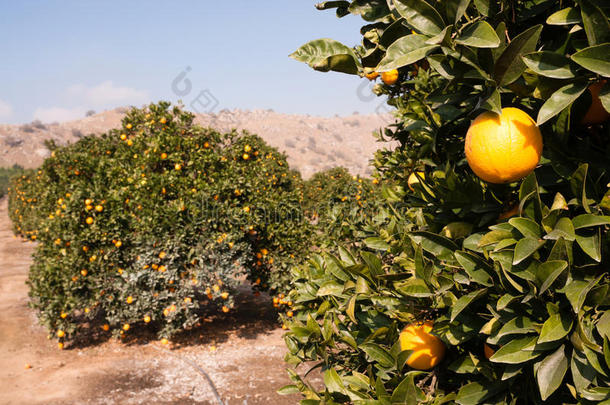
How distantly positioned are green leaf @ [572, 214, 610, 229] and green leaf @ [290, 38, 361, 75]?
0.63 meters

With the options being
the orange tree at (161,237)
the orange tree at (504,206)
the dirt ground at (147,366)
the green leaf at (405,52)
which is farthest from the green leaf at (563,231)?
the orange tree at (161,237)

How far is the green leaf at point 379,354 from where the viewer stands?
125cm

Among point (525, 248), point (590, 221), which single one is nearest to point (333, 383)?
point (525, 248)

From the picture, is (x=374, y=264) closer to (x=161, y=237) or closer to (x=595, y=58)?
(x=595, y=58)

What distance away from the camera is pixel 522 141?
35.3 inches

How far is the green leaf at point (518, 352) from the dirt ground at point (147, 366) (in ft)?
12.5

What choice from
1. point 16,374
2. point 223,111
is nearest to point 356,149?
point 223,111

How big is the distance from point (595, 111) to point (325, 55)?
66 centimetres

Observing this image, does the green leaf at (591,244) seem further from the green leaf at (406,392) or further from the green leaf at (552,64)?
the green leaf at (406,392)

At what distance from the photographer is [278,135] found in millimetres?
52125

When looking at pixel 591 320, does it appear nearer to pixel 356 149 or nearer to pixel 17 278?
pixel 17 278

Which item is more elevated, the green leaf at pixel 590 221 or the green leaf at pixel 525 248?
the green leaf at pixel 590 221

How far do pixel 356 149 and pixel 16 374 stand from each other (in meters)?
52.5

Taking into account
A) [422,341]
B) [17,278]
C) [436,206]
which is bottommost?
[17,278]
